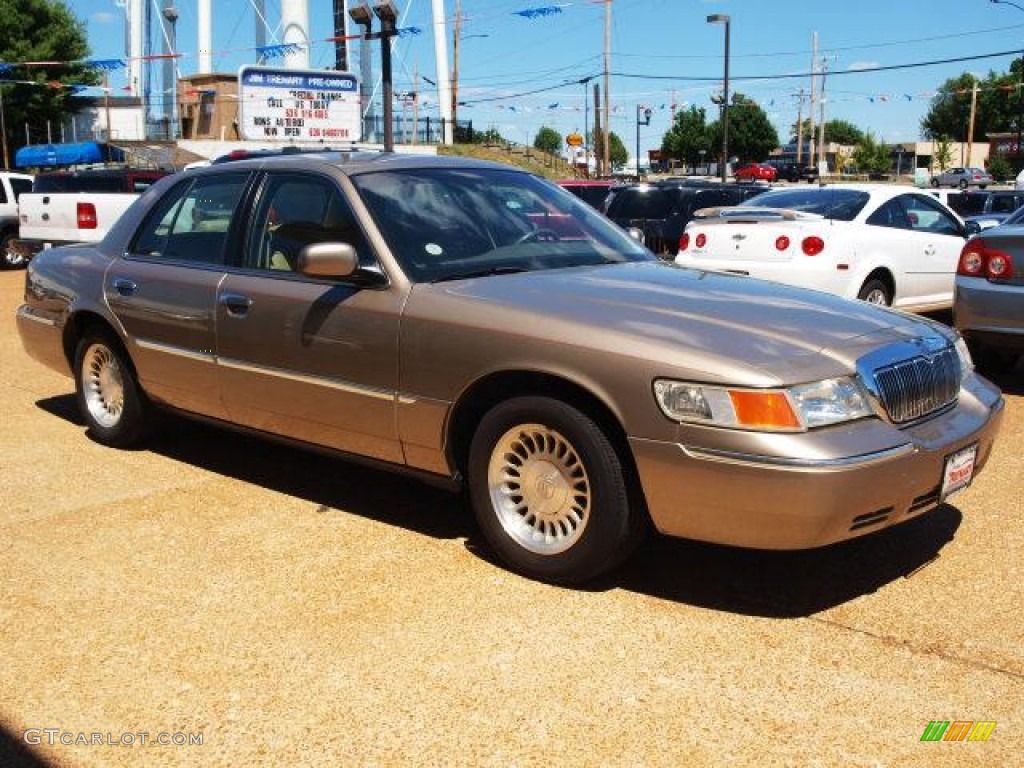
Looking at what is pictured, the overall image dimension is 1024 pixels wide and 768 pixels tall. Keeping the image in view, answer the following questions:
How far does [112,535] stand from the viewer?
15.2 feet

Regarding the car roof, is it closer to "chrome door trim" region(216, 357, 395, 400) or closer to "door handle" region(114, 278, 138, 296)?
"door handle" region(114, 278, 138, 296)

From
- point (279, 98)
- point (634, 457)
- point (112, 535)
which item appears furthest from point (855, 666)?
point (279, 98)

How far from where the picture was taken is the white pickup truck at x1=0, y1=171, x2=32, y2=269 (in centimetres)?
1961

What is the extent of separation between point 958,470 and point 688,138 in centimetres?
10392

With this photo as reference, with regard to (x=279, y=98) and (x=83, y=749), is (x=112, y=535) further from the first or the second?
(x=279, y=98)

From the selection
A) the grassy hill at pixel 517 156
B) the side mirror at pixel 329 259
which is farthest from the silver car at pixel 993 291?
the grassy hill at pixel 517 156

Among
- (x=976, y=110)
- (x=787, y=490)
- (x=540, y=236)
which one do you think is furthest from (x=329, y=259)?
(x=976, y=110)

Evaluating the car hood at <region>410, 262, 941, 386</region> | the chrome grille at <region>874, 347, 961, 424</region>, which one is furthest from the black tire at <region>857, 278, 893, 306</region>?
the chrome grille at <region>874, 347, 961, 424</region>

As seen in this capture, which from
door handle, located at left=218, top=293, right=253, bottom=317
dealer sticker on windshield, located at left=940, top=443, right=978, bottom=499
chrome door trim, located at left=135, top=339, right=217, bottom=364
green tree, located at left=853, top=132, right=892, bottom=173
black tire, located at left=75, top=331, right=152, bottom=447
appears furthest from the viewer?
green tree, located at left=853, top=132, right=892, bottom=173

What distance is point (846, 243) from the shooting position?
9.23 meters

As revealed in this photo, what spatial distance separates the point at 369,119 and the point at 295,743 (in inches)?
2193

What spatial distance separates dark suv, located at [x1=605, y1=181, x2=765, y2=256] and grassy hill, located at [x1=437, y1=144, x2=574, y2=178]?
40.9 m

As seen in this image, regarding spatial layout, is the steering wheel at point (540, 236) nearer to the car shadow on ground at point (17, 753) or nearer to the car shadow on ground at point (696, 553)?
the car shadow on ground at point (696, 553)

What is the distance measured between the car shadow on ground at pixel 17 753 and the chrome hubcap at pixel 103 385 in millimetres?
3112
